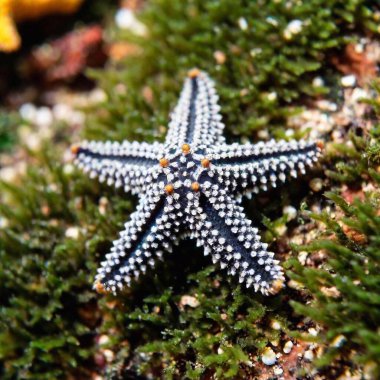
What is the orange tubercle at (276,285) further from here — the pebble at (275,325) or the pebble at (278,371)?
the pebble at (278,371)

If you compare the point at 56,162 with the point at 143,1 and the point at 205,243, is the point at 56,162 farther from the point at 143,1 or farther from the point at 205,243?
the point at 143,1

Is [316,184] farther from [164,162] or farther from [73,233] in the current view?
[73,233]

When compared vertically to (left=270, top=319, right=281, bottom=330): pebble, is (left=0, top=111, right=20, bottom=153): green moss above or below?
above

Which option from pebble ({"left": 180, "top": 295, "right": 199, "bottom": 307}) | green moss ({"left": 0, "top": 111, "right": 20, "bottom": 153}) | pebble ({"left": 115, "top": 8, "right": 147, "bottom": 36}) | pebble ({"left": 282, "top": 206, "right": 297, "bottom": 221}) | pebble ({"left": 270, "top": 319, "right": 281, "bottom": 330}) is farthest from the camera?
pebble ({"left": 115, "top": 8, "right": 147, "bottom": 36})

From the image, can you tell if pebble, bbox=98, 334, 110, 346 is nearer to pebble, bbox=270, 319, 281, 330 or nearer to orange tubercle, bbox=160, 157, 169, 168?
pebble, bbox=270, 319, 281, 330

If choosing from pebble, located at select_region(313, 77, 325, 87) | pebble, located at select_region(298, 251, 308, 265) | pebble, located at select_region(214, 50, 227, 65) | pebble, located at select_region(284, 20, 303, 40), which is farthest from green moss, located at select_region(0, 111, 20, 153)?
pebble, located at select_region(298, 251, 308, 265)

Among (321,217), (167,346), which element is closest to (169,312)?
(167,346)

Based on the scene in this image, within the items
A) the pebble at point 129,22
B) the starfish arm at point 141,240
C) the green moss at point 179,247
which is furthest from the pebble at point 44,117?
the starfish arm at point 141,240
